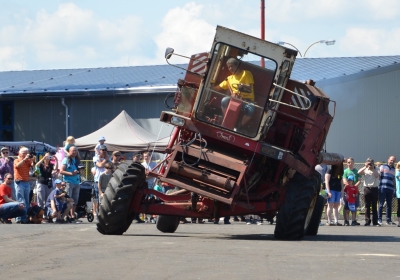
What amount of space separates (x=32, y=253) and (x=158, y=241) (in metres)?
2.67

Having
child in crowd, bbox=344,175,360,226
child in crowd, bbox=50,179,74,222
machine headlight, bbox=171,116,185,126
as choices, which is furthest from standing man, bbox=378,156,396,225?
machine headlight, bbox=171,116,185,126

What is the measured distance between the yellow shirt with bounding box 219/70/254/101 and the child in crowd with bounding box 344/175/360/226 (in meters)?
9.49

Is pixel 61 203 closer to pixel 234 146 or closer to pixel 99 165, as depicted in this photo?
pixel 99 165

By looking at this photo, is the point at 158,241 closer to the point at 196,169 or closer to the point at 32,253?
the point at 196,169

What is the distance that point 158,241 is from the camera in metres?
14.0

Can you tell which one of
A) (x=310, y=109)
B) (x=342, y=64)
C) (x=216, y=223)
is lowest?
(x=216, y=223)

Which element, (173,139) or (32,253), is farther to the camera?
(173,139)

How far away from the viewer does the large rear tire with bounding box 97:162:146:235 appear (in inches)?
573

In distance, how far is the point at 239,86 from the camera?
1509 centimetres

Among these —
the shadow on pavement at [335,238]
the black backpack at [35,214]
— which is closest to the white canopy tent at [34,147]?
the black backpack at [35,214]

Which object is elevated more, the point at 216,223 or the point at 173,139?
the point at 173,139

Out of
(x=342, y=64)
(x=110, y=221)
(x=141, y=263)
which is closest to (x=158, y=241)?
(x=110, y=221)

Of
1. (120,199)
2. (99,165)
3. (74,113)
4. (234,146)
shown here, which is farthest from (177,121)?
(74,113)

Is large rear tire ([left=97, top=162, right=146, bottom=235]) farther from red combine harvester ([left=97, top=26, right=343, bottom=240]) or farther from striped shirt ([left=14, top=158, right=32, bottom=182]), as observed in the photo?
striped shirt ([left=14, top=158, right=32, bottom=182])
